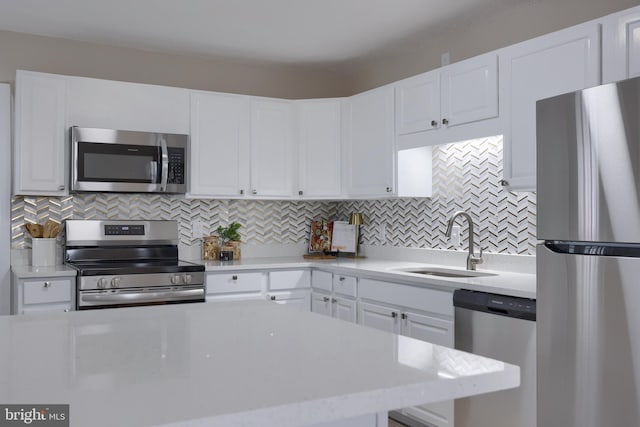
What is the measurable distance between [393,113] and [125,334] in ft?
9.10

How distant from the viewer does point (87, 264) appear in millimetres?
3760

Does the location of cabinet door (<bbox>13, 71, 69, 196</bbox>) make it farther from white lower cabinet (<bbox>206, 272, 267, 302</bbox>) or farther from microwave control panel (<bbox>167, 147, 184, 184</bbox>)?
white lower cabinet (<bbox>206, 272, 267, 302</bbox>)

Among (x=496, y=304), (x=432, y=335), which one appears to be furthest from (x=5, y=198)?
(x=496, y=304)

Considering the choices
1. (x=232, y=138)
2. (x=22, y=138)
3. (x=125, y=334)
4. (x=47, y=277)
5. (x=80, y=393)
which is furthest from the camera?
(x=232, y=138)

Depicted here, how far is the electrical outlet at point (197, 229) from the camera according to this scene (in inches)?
172

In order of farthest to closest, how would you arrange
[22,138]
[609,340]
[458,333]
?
[22,138] < [458,333] < [609,340]

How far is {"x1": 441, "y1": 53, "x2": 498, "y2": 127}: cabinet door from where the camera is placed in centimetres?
305

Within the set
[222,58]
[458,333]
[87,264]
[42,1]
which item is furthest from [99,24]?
[458,333]

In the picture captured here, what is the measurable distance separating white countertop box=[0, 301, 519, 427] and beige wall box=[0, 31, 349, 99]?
9.71 ft

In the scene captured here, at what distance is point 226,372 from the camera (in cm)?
103

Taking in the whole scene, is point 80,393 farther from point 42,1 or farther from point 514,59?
point 42,1

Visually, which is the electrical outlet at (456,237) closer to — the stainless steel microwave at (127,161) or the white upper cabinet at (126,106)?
the stainless steel microwave at (127,161)

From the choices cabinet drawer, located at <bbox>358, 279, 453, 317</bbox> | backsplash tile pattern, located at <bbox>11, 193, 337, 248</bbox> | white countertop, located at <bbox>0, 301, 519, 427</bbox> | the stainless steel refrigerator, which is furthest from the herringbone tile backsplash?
white countertop, located at <bbox>0, 301, 519, 427</bbox>

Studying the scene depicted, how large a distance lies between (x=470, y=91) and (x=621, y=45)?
35.2 inches
